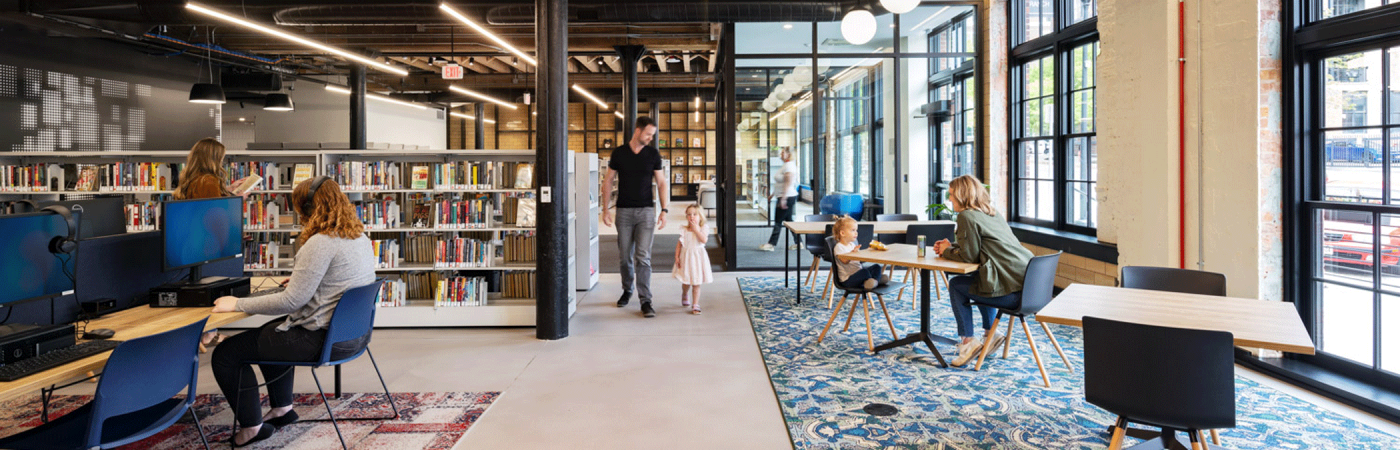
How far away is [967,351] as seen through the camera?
16.4 ft

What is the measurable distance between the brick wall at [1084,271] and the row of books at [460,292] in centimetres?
481

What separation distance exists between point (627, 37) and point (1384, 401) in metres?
9.96

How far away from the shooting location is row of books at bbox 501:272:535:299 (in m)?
Answer: 6.46

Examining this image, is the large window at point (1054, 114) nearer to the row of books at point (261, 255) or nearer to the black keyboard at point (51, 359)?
the black keyboard at point (51, 359)

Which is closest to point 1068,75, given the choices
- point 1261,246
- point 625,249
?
point 1261,246

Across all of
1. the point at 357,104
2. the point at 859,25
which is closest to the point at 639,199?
the point at 859,25

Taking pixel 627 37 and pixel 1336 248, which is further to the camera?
pixel 627 37

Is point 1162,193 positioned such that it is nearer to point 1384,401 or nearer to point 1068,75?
point 1384,401

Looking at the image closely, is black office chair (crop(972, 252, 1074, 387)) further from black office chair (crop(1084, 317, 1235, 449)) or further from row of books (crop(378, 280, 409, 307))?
row of books (crop(378, 280, 409, 307))

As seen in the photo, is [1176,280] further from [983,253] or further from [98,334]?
[98,334]

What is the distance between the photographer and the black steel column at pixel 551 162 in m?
5.75

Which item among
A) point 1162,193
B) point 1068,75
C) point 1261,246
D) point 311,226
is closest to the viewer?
point 311,226

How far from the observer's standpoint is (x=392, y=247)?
244 inches

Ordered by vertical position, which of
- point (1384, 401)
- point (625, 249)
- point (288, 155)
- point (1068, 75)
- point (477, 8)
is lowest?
point (1384, 401)
